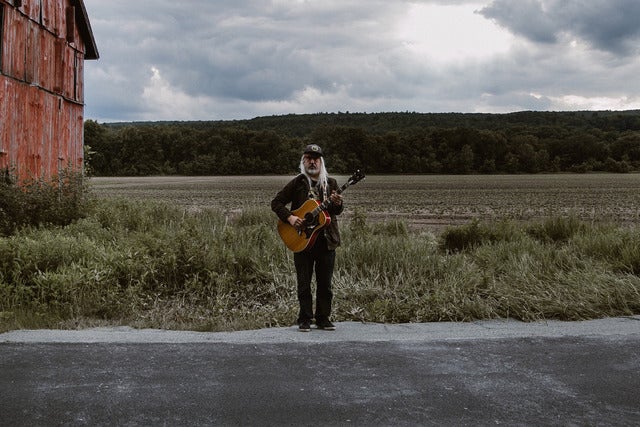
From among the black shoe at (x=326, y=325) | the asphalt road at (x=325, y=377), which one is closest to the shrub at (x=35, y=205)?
the asphalt road at (x=325, y=377)

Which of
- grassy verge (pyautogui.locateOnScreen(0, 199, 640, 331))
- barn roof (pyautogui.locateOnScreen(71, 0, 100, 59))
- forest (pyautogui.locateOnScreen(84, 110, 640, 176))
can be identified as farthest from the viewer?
forest (pyautogui.locateOnScreen(84, 110, 640, 176))

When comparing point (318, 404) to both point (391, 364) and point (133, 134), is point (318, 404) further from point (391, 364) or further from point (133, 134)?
point (133, 134)

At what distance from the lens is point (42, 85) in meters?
18.4

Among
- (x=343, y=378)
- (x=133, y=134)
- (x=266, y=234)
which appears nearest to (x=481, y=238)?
(x=266, y=234)

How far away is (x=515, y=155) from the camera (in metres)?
102

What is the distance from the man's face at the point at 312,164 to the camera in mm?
7012

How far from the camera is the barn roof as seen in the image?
21250 mm

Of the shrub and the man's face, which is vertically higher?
the man's face

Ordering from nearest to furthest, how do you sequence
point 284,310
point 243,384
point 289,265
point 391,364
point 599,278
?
point 243,384 → point 391,364 → point 284,310 → point 599,278 → point 289,265

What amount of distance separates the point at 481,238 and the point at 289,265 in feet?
20.3

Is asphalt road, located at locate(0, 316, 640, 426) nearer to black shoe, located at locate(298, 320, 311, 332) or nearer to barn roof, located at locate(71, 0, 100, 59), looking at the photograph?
black shoe, located at locate(298, 320, 311, 332)

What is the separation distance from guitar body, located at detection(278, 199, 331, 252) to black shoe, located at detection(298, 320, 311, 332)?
2.43 ft

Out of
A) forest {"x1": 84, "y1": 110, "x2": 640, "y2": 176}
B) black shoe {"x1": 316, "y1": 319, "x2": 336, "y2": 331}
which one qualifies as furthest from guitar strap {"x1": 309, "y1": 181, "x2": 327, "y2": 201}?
forest {"x1": 84, "y1": 110, "x2": 640, "y2": 176}

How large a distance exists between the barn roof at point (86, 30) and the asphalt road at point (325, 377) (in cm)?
1708
